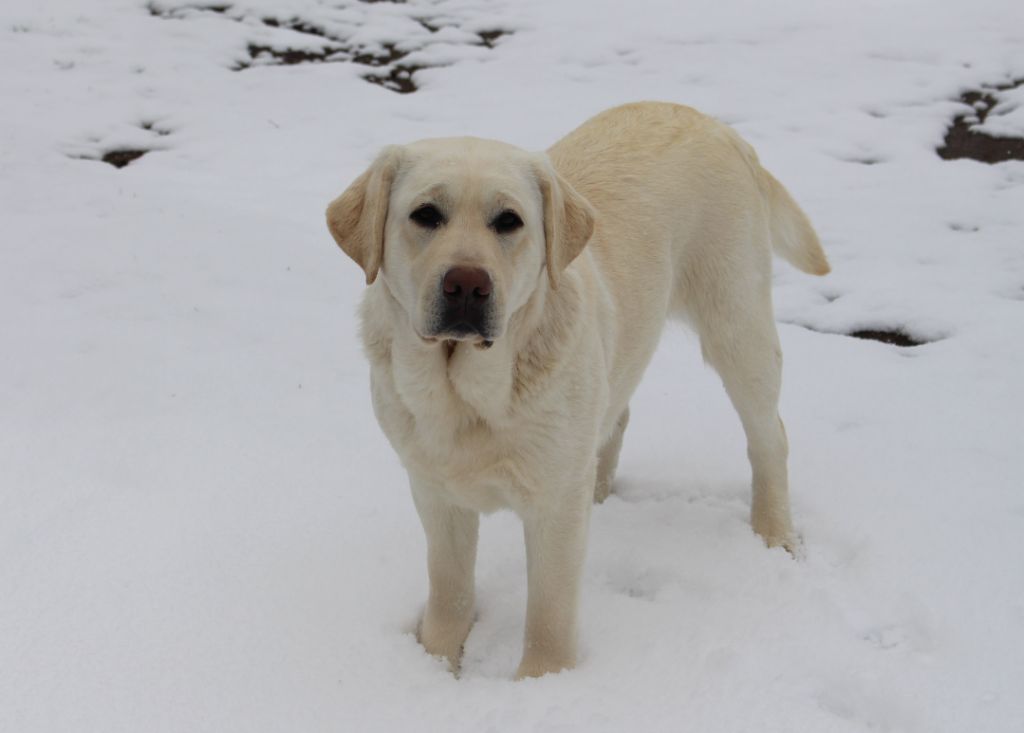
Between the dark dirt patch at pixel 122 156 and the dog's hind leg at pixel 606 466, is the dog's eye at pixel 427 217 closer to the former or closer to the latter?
the dog's hind leg at pixel 606 466

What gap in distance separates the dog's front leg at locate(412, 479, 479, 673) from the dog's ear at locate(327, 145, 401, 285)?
798 mm

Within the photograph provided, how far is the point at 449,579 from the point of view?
309 centimetres

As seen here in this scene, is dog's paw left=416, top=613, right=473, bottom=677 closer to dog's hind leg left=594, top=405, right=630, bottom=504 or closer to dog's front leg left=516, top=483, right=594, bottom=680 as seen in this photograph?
dog's front leg left=516, top=483, right=594, bottom=680

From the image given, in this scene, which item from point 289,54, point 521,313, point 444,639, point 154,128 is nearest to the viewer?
point 521,313

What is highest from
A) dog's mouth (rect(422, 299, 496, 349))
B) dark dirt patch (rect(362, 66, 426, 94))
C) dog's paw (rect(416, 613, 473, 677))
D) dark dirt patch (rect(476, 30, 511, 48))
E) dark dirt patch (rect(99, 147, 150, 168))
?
dog's mouth (rect(422, 299, 496, 349))

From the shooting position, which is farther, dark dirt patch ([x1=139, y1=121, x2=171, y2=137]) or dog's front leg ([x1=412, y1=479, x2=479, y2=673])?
dark dirt patch ([x1=139, y1=121, x2=171, y2=137])

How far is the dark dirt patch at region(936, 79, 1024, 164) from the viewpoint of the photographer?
713cm

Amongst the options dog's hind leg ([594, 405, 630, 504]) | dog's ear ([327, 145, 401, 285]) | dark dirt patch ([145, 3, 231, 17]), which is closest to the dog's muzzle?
dog's ear ([327, 145, 401, 285])

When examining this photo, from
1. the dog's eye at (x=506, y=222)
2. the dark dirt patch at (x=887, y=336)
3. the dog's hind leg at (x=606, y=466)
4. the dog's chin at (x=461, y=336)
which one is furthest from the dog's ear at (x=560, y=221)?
the dark dirt patch at (x=887, y=336)

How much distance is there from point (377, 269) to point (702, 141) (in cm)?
150

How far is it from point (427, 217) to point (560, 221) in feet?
1.29

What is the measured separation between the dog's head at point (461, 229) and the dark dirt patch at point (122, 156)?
519cm

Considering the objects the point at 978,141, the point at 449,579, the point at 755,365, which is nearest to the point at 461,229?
the point at 449,579

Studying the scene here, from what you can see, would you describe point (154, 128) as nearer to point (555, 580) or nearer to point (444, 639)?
point (444, 639)
